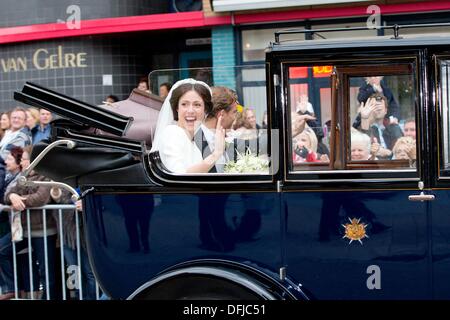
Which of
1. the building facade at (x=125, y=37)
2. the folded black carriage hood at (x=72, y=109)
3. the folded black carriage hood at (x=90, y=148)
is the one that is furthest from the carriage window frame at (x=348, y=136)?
the building facade at (x=125, y=37)

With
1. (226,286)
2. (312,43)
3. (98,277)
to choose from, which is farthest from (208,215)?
(312,43)

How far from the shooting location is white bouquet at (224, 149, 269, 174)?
4832 millimetres

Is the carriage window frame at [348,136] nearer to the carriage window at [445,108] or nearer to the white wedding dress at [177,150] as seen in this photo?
the carriage window at [445,108]

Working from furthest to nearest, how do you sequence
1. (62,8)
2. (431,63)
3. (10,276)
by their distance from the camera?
(62,8) < (10,276) < (431,63)

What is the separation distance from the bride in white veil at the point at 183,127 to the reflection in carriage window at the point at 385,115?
92cm

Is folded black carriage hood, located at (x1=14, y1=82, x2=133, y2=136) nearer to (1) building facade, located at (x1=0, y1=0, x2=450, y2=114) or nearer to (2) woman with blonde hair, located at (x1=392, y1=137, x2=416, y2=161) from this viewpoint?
(2) woman with blonde hair, located at (x1=392, y1=137, x2=416, y2=161)

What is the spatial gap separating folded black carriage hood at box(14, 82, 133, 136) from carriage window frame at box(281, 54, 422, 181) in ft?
3.64

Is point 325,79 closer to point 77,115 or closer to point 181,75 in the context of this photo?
point 181,75

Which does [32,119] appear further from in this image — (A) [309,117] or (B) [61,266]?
(A) [309,117]

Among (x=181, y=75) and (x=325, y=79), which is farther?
(x=181, y=75)

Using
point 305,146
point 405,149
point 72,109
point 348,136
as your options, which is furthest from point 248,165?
point 72,109

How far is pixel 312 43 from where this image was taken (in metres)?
4.60

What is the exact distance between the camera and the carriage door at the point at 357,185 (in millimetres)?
4477
